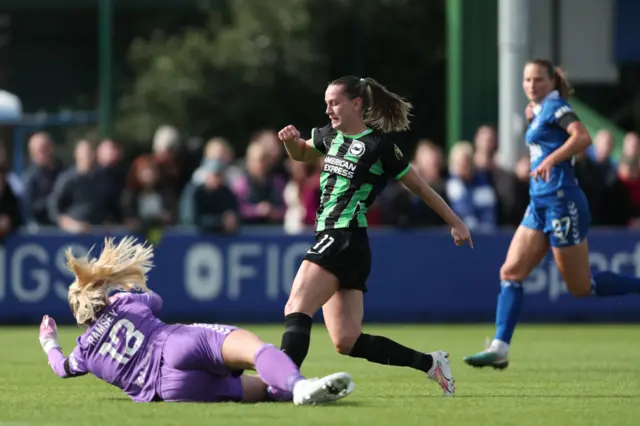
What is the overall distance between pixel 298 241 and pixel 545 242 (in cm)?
625

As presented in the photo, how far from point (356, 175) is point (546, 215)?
8.26ft

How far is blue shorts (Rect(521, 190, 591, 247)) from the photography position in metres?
11.2

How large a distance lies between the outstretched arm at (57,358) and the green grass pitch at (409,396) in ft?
0.63

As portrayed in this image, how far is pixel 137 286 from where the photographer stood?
9094mm

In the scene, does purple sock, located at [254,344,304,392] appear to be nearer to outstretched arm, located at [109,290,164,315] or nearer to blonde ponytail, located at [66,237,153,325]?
outstretched arm, located at [109,290,164,315]

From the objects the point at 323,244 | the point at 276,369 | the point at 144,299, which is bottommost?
the point at 276,369

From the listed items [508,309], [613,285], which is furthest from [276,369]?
[613,285]

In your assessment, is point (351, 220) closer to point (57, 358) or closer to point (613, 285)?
point (57, 358)

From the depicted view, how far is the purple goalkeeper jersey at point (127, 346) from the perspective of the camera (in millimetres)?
8625

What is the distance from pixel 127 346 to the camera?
8.64m

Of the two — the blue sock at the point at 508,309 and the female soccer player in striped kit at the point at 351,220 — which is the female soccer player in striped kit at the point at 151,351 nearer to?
the female soccer player in striped kit at the point at 351,220

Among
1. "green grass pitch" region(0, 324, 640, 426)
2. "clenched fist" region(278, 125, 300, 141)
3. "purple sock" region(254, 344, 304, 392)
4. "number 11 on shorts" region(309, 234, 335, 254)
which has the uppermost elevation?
"clenched fist" region(278, 125, 300, 141)

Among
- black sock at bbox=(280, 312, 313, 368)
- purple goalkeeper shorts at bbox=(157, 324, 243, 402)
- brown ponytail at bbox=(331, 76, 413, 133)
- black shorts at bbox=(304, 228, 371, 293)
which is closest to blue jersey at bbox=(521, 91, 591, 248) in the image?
brown ponytail at bbox=(331, 76, 413, 133)

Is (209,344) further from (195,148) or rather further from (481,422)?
(195,148)
